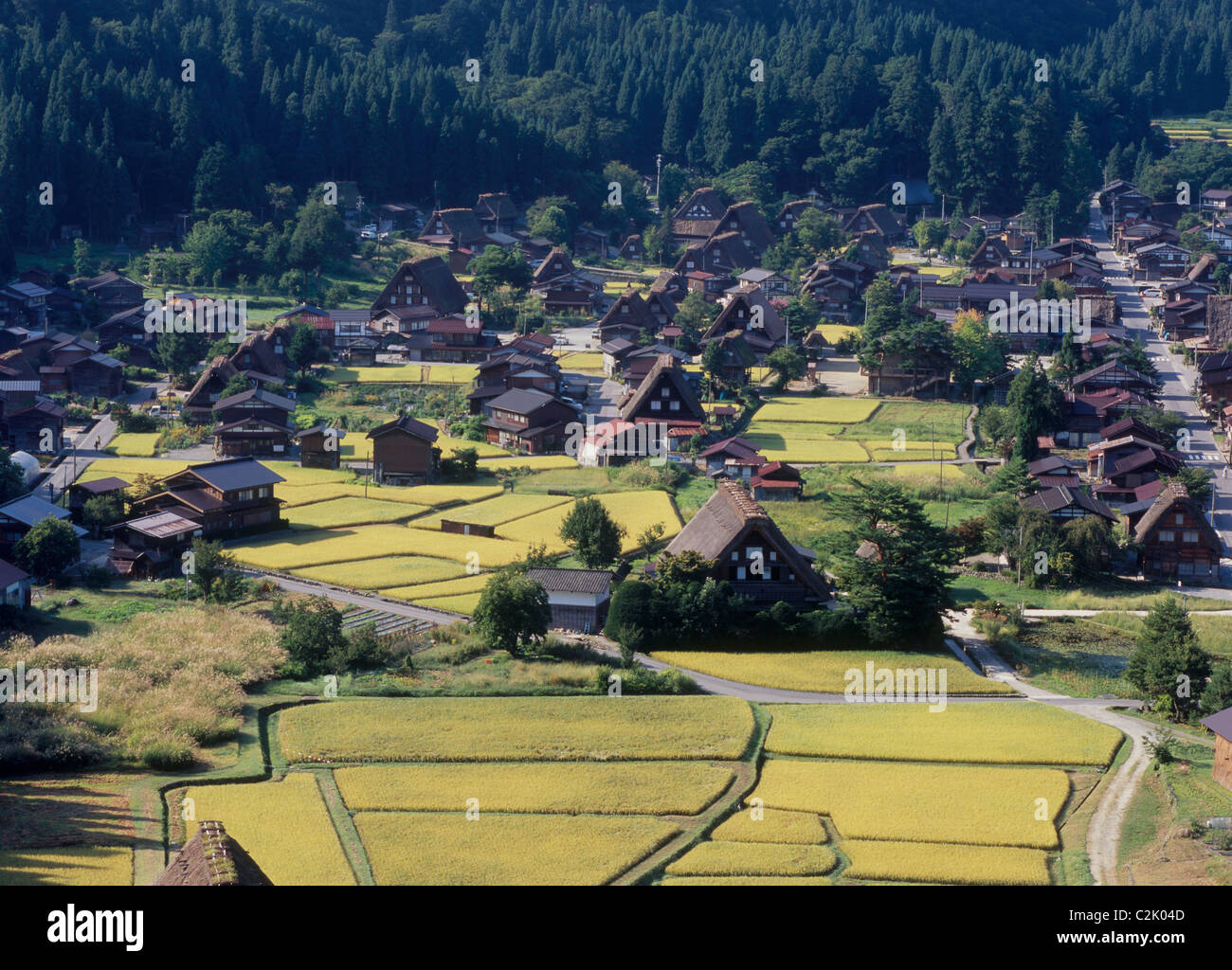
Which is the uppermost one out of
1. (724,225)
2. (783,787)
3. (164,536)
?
(724,225)

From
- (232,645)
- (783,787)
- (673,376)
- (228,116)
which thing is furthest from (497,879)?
(228,116)

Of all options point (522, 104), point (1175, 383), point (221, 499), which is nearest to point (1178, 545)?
point (1175, 383)

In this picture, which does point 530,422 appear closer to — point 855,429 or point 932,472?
point 855,429

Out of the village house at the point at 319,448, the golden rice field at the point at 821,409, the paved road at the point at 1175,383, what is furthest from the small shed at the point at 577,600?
the golden rice field at the point at 821,409

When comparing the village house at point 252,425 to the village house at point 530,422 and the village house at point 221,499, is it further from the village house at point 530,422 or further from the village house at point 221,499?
the village house at point 221,499

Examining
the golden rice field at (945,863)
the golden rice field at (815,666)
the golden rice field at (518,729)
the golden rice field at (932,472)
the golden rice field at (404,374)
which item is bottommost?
the golden rice field at (945,863)
